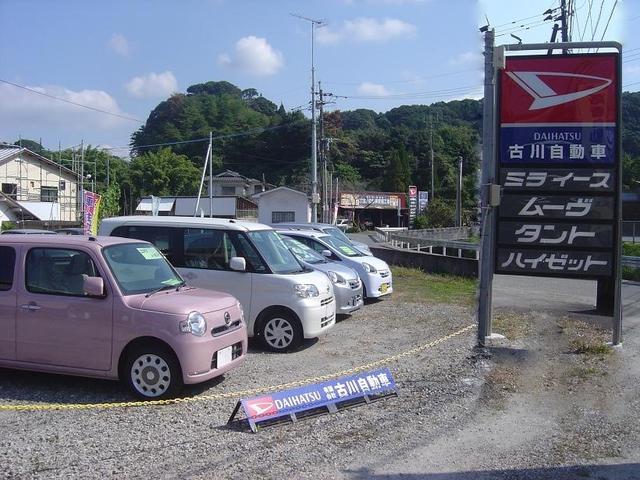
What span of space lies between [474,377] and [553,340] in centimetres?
275

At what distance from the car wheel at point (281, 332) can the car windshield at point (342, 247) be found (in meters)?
5.71

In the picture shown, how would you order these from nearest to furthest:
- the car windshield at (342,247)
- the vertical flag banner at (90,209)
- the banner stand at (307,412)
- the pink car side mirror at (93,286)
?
the banner stand at (307,412), the pink car side mirror at (93,286), the car windshield at (342,247), the vertical flag banner at (90,209)

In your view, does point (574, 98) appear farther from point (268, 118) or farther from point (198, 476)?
point (268, 118)

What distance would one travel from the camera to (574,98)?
873cm

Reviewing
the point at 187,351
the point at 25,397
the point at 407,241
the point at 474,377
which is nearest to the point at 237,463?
the point at 187,351

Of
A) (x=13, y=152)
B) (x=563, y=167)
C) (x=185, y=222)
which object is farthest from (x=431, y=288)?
(x=13, y=152)

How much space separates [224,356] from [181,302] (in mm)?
750

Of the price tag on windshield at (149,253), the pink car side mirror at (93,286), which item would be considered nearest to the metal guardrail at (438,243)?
the price tag on windshield at (149,253)

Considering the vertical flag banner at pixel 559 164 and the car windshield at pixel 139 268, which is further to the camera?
the vertical flag banner at pixel 559 164

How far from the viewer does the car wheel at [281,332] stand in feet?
27.6

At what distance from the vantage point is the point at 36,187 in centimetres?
4809

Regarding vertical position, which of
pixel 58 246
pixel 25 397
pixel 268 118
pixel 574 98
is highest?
pixel 268 118

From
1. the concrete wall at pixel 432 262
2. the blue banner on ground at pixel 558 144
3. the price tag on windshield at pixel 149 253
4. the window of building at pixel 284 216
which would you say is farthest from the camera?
the window of building at pixel 284 216

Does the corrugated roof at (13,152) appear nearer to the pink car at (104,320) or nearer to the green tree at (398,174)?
the pink car at (104,320)
